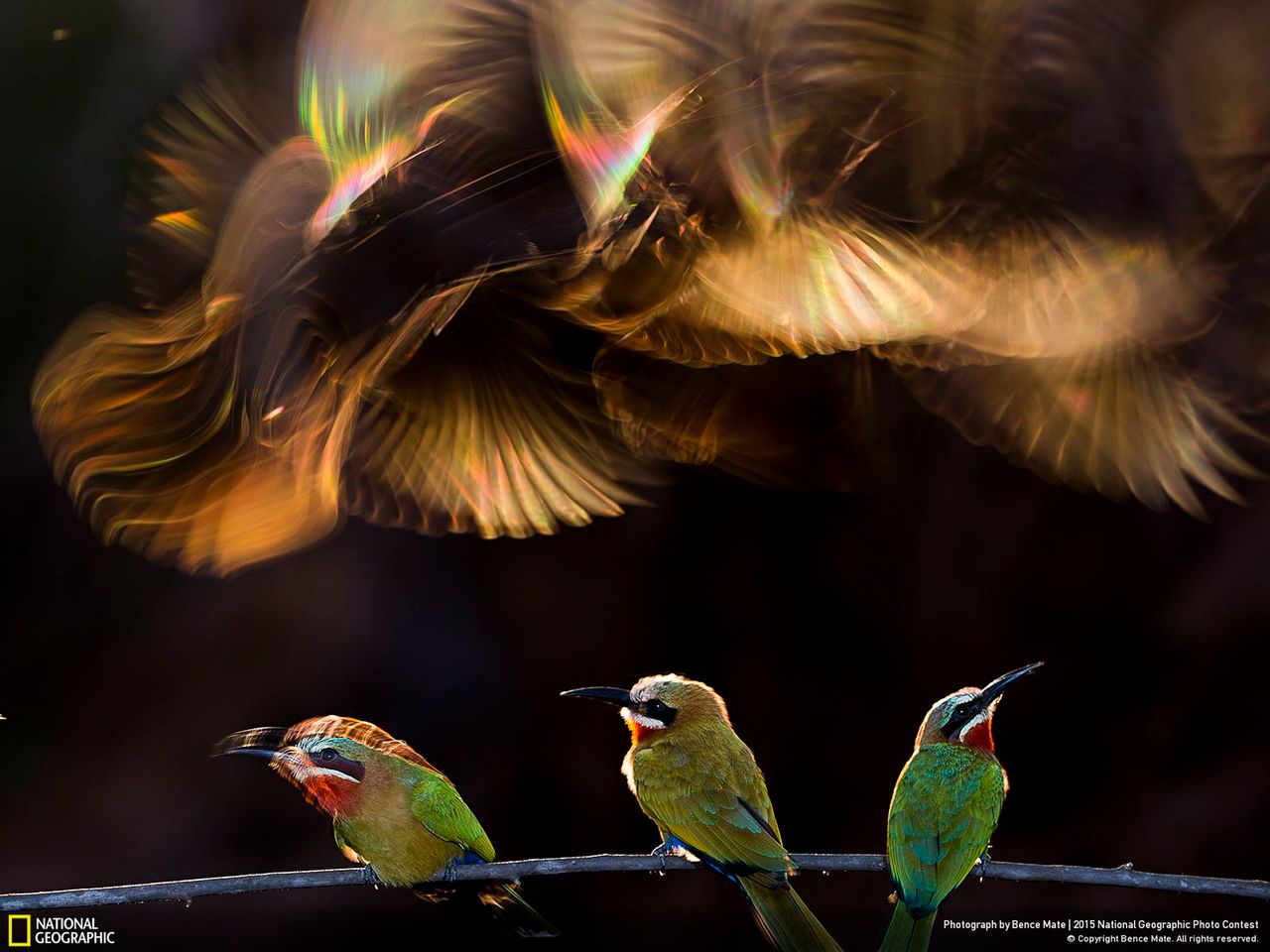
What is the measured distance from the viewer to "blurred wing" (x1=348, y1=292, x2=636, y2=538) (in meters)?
0.48

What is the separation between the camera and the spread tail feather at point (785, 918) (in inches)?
13.6

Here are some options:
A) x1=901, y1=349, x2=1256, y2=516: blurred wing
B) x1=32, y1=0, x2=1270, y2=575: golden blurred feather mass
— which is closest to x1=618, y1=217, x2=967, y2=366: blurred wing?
x1=32, y1=0, x2=1270, y2=575: golden blurred feather mass

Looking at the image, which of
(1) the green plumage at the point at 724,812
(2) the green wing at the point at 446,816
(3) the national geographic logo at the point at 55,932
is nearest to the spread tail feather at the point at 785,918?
(1) the green plumage at the point at 724,812

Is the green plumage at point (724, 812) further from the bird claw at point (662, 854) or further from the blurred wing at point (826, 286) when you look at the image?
the blurred wing at point (826, 286)

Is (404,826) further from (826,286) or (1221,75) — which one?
(1221,75)

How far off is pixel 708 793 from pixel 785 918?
0.05m

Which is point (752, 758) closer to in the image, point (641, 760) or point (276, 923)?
point (641, 760)

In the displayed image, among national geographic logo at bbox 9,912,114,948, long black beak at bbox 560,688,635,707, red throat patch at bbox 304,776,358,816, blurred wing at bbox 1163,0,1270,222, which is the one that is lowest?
national geographic logo at bbox 9,912,114,948

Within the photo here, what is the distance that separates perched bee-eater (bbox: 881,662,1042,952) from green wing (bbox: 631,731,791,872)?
5cm

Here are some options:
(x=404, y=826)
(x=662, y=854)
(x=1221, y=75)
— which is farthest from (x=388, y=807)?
(x=1221, y=75)

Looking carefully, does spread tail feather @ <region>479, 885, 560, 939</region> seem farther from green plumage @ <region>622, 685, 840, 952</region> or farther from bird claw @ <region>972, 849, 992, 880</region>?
bird claw @ <region>972, 849, 992, 880</region>

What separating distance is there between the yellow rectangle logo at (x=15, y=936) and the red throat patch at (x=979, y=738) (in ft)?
1.48

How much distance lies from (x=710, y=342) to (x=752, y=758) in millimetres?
178

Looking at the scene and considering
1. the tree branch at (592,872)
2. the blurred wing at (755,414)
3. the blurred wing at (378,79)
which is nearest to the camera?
the tree branch at (592,872)
